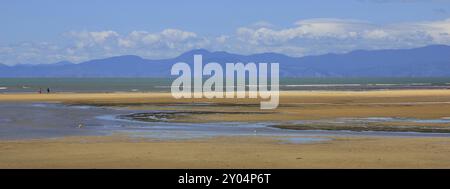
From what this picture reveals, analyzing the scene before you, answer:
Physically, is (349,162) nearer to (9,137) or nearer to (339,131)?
(339,131)

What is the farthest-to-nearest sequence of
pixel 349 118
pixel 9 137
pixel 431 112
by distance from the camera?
1. pixel 431 112
2. pixel 349 118
3. pixel 9 137

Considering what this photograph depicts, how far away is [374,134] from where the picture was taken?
91.0ft

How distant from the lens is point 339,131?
29.4 meters

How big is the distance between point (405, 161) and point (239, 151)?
15.4 feet

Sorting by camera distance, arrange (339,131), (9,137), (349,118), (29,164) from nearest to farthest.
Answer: (29,164), (9,137), (339,131), (349,118)
